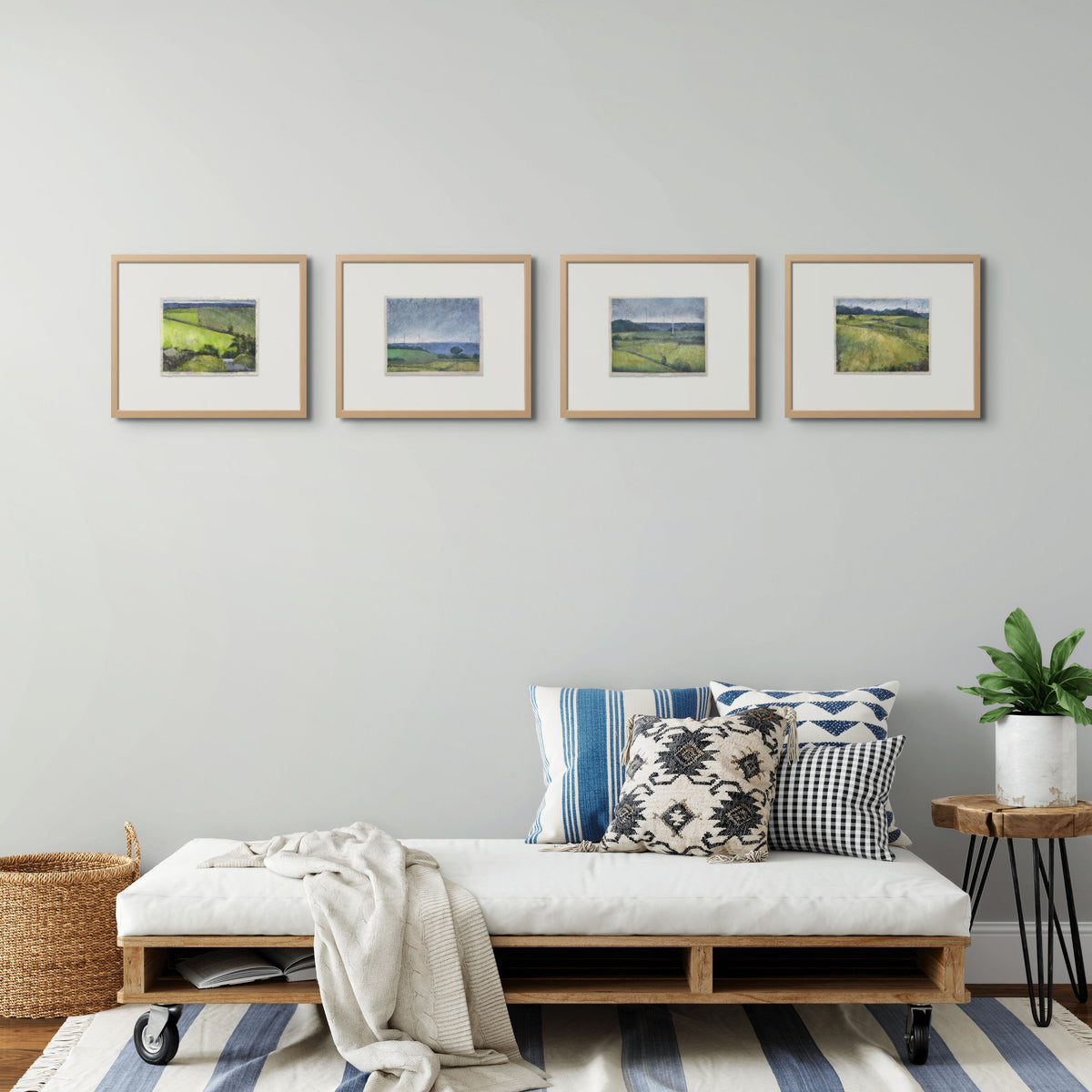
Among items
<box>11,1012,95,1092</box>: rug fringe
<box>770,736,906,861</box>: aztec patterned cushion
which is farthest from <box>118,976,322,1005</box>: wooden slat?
<box>770,736,906,861</box>: aztec patterned cushion

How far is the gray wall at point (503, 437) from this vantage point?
9.72 feet

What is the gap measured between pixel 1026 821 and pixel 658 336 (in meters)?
1.60

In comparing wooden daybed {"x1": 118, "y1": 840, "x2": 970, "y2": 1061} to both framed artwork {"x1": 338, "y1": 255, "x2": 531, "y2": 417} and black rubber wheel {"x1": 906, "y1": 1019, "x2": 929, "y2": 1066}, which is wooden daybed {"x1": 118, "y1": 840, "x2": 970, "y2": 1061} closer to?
black rubber wheel {"x1": 906, "y1": 1019, "x2": 929, "y2": 1066}

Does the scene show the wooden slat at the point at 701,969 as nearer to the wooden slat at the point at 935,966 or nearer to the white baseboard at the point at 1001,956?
the wooden slat at the point at 935,966

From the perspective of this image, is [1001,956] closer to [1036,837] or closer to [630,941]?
[1036,837]

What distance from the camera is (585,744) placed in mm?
2727

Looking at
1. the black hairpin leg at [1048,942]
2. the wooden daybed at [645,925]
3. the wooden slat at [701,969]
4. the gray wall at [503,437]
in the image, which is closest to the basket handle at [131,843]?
the gray wall at [503,437]

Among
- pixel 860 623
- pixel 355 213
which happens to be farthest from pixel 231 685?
pixel 860 623

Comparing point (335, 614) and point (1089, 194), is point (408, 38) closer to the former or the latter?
point (335, 614)

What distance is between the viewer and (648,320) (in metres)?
2.97

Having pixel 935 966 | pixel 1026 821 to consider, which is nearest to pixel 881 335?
pixel 1026 821

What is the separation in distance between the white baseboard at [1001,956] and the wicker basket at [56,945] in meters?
2.33

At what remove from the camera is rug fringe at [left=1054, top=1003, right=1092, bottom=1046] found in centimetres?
248

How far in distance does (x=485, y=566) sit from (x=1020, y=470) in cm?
158
